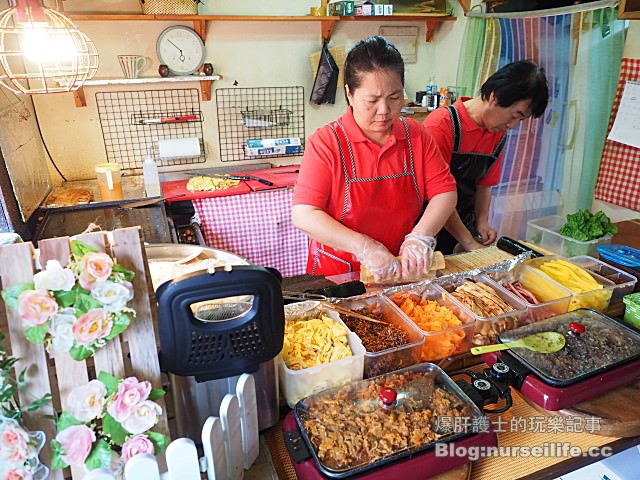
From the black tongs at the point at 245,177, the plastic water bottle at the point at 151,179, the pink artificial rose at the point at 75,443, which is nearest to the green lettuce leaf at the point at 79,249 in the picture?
the pink artificial rose at the point at 75,443

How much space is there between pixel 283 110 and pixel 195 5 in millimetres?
938

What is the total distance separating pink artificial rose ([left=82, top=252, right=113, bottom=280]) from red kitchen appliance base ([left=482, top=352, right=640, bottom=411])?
879 mm

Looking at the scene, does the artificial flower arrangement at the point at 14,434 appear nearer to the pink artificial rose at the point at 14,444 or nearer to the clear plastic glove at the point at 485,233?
the pink artificial rose at the point at 14,444

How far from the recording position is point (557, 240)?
7.61 ft

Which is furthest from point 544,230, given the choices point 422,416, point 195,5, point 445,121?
point 195,5

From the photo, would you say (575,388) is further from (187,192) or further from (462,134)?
(187,192)

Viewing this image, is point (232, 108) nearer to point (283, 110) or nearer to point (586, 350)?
point (283, 110)

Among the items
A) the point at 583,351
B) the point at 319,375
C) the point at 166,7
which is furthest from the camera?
the point at 166,7

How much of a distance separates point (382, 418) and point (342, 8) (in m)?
3.10

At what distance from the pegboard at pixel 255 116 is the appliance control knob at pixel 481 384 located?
2.82 meters

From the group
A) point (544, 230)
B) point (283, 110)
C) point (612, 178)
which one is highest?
point (283, 110)

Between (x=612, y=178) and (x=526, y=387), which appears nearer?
(x=526, y=387)

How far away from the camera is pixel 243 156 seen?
3555 mm

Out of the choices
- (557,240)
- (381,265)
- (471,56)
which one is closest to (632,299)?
(381,265)
